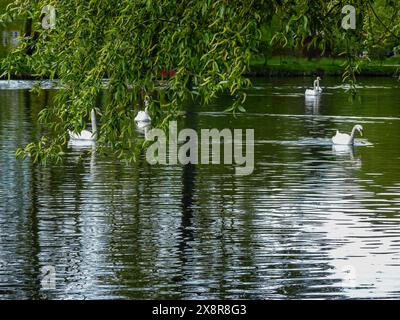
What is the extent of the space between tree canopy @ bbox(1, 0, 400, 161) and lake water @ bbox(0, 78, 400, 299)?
1948 millimetres

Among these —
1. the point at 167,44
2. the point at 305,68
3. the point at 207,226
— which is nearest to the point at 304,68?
the point at 305,68

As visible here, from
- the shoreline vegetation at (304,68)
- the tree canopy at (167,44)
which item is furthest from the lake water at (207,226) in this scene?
the shoreline vegetation at (304,68)

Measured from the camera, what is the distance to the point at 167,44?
1683 centimetres

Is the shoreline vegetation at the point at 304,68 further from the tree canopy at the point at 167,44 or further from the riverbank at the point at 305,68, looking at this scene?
the tree canopy at the point at 167,44

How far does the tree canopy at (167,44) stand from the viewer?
53.1 ft

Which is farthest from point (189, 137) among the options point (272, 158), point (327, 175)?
point (327, 175)

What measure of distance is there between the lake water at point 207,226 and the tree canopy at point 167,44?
76.7 inches

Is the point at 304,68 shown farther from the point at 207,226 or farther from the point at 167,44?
the point at 167,44

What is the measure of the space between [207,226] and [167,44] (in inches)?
496

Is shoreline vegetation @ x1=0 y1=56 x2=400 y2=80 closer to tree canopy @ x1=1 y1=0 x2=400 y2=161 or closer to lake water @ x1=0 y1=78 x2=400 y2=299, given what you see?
lake water @ x1=0 y1=78 x2=400 y2=299

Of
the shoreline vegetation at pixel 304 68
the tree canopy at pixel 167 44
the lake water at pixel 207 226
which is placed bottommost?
the shoreline vegetation at pixel 304 68

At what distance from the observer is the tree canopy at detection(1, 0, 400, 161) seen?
16.2 m
